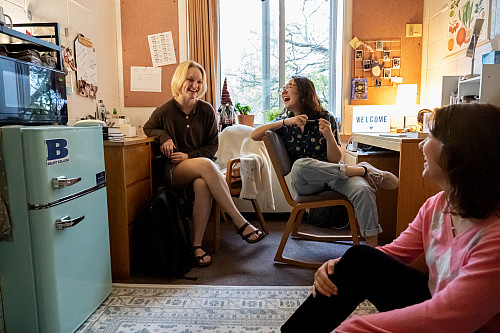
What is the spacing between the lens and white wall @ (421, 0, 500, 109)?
9.31 feet

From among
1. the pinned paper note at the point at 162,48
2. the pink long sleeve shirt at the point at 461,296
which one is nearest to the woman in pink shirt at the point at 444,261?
the pink long sleeve shirt at the point at 461,296

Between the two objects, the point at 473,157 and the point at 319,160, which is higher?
the point at 473,157

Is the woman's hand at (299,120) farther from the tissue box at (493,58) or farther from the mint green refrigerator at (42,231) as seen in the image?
the mint green refrigerator at (42,231)

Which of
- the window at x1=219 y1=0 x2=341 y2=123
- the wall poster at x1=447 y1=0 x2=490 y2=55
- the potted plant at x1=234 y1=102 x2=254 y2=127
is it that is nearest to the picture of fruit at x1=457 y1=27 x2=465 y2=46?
the wall poster at x1=447 y1=0 x2=490 y2=55

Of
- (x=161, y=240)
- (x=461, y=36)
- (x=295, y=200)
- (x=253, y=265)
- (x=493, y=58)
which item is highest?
(x=461, y=36)

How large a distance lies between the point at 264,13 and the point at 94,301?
3115mm

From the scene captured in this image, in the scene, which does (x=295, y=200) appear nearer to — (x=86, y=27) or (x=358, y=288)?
(x=358, y=288)

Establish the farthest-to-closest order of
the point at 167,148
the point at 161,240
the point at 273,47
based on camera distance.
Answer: the point at 273,47, the point at 167,148, the point at 161,240

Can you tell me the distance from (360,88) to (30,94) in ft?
9.47

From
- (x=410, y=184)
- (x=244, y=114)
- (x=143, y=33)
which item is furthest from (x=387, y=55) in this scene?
(x=143, y=33)

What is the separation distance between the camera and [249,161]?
253 cm

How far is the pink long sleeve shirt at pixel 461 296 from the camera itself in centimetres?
61

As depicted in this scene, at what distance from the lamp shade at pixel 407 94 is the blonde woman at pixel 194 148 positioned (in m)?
1.80

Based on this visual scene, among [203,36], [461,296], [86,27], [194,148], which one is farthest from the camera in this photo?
[203,36]
